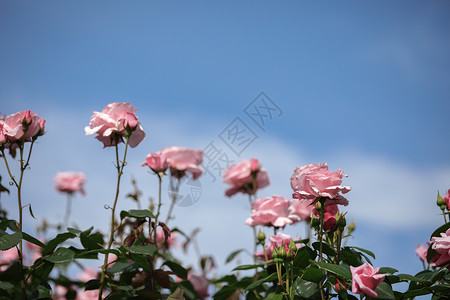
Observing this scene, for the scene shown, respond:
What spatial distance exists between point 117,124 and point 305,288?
1333 mm

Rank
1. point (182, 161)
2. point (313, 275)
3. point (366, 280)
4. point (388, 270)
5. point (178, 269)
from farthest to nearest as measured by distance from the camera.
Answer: point (182, 161) → point (178, 269) → point (388, 270) → point (313, 275) → point (366, 280)

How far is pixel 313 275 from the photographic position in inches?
74.0

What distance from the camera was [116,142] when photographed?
238cm

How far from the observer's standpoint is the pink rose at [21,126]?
2.26 metres

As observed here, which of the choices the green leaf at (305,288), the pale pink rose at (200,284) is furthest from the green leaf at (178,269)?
the green leaf at (305,288)

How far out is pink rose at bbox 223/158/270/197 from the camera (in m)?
3.71

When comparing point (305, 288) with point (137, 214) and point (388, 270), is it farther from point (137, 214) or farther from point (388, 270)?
point (137, 214)

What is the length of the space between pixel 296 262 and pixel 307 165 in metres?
0.51

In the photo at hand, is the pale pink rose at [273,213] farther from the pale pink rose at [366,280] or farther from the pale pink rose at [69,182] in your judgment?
the pale pink rose at [69,182]

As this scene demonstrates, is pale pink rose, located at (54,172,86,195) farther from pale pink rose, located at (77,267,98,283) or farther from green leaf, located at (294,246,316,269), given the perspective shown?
green leaf, located at (294,246,316,269)

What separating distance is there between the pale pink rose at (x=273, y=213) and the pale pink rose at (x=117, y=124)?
103cm

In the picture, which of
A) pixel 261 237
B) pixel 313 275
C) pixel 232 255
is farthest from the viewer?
pixel 232 255

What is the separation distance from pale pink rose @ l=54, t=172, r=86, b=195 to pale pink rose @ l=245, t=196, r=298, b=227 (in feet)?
10.6

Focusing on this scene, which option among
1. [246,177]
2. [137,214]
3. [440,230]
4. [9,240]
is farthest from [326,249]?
[246,177]
